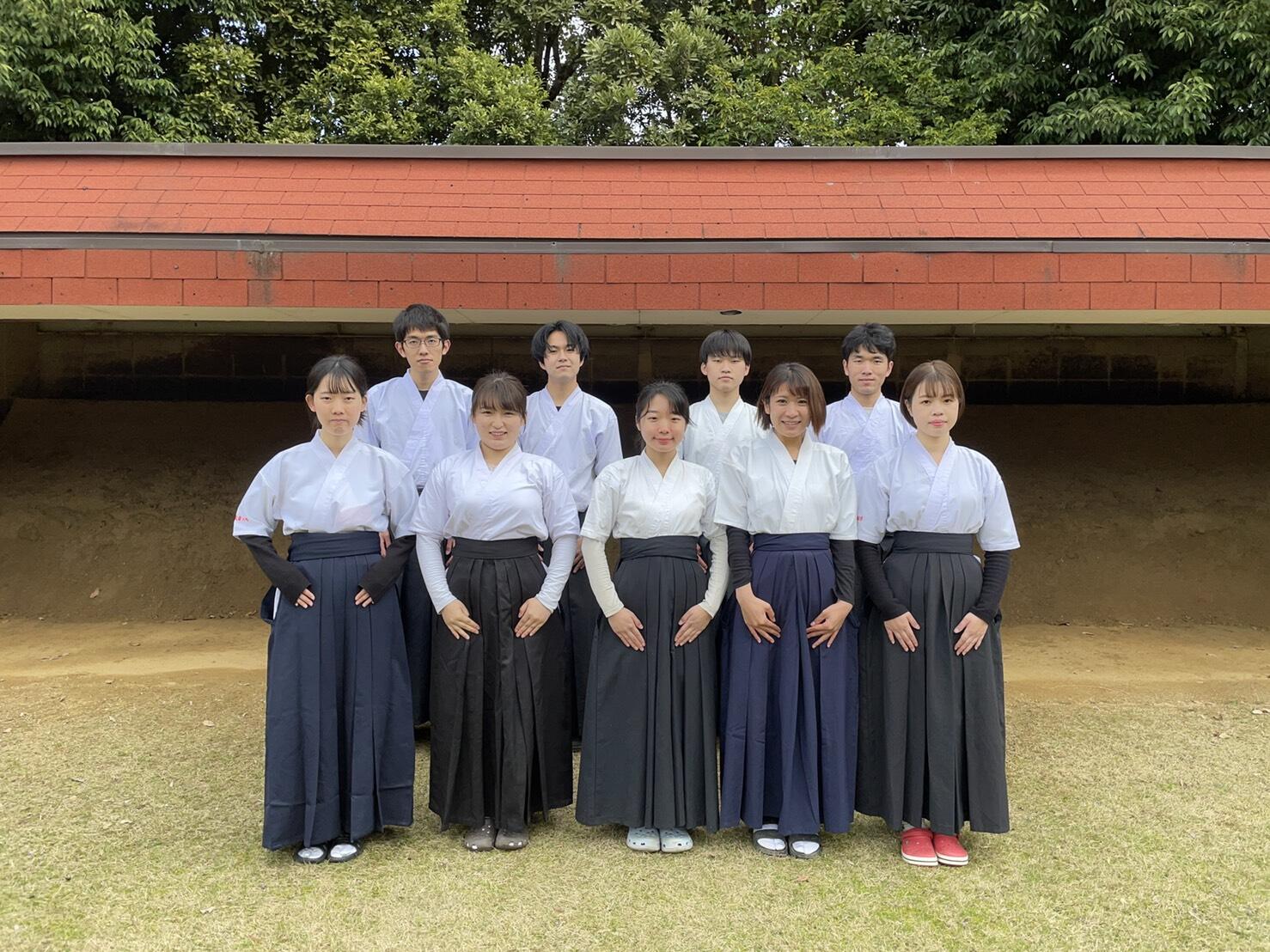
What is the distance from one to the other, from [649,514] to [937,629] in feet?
3.21

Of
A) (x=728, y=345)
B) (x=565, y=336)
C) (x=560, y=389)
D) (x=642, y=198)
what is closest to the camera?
(x=728, y=345)

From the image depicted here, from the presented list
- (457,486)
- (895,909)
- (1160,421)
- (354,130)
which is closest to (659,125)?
(354,130)

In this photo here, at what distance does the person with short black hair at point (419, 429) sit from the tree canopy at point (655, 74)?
24.7ft

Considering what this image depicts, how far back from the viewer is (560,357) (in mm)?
3691

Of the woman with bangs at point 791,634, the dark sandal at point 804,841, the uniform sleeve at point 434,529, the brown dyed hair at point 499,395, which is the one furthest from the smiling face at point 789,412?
the dark sandal at point 804,841

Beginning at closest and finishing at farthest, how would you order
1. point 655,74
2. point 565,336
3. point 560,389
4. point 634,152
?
point 565,336 → point 560,389 → point 634,152 → point 655,74

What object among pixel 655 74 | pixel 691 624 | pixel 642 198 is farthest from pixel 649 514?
pixel 655 74

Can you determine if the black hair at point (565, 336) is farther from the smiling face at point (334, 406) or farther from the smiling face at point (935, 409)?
the smiling face at point (935, 409)

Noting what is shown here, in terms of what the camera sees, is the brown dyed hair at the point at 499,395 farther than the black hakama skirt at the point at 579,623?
No

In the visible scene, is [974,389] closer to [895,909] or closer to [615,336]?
[615,336]

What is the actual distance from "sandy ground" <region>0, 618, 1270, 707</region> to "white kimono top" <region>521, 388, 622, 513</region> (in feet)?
7.89

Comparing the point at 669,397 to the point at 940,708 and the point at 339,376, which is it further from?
the point at 940,708

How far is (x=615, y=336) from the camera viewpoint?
300 inches

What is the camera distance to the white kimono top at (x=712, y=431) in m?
3.76
